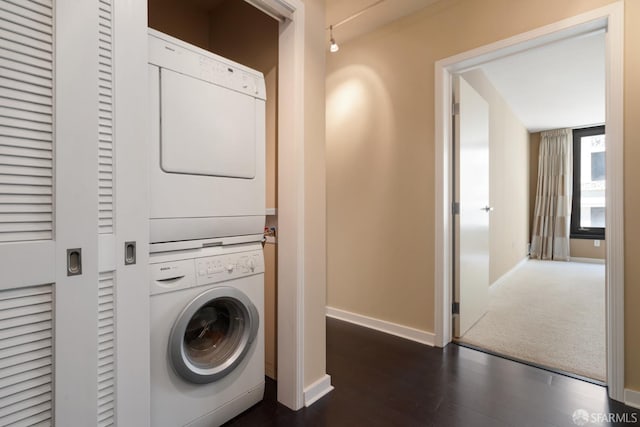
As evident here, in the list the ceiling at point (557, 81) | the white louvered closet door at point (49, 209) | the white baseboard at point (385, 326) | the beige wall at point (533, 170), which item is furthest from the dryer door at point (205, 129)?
the beige wall at point (533, 170)

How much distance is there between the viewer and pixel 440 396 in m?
1.80

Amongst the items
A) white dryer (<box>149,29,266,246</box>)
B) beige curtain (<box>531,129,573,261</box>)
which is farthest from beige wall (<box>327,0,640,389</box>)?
beige curtain (<box>531,129,573,261</box>)

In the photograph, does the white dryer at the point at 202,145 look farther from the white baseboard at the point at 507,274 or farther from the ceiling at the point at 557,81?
the white baseboard at the point at 507,274

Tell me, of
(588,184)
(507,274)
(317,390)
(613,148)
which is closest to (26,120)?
(317,390)

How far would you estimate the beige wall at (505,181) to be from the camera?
415cm

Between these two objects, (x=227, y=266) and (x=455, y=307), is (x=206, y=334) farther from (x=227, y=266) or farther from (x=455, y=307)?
(x=455, y=307)

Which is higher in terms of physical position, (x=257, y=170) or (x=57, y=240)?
(x=257, y=170)

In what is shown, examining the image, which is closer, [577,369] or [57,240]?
[57,240]

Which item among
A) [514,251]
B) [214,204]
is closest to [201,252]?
[214,204]

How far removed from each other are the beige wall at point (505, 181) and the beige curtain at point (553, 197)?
0.29 metres

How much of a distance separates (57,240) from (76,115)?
1.26ft

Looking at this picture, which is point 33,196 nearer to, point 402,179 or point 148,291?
point 148,291

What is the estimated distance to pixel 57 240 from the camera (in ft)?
3.10

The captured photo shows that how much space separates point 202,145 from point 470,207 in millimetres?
2250
